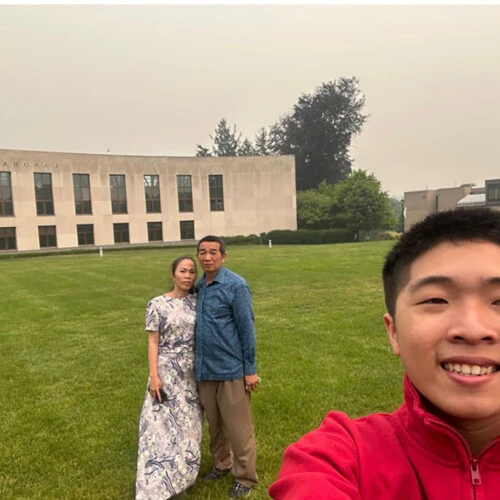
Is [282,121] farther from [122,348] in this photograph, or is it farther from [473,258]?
[473,258]

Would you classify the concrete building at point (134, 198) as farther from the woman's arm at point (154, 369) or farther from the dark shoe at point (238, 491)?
the dark shoe at point (238, 491)

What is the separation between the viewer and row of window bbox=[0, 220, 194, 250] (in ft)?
124

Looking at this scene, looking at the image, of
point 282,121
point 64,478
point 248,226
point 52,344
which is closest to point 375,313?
point 52,344

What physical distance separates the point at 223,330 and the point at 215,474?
132 cm

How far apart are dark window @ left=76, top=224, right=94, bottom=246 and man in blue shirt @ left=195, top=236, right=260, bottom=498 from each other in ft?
132

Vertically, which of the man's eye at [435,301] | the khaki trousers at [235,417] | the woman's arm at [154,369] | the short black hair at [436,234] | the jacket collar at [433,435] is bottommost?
the khaki trousers at [235,417]

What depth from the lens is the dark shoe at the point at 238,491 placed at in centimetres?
342

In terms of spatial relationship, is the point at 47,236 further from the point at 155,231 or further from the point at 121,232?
the point at 155,231

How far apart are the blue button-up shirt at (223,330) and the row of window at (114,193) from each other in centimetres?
3994

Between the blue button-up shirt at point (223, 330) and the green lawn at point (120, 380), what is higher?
the blue button-up shirt at point (223, 330)

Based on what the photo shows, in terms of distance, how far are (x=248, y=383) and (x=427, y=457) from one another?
2.34 meters

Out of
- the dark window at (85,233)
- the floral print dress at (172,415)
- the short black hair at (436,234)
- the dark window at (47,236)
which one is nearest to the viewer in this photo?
the short black hair at (436,234)

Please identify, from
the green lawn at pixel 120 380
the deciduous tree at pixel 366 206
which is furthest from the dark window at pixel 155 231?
the green lawn at pixel 120 380

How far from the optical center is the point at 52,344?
822cm
